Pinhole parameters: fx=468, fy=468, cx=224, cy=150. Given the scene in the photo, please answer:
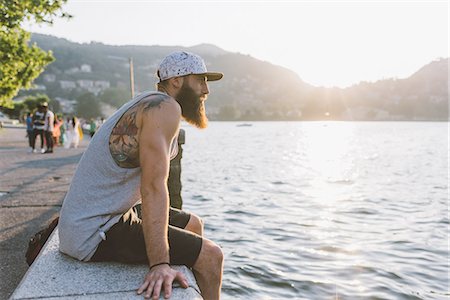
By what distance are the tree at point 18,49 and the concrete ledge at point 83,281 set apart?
405 inches

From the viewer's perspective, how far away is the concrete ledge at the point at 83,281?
8.28ft

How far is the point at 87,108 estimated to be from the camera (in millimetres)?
133500

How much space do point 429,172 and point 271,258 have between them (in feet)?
74.6

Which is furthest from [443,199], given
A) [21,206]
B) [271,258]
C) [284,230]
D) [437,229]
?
[21,206]

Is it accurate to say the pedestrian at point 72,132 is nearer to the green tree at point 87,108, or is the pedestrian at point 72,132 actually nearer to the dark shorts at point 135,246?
the dark shorts at point 135,246

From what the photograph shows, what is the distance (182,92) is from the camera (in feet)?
10.2

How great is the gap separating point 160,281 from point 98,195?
0.70 meters

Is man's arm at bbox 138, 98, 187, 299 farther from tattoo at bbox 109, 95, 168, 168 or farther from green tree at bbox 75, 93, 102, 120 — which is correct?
green tree at bbox 75, 93, 102, 120

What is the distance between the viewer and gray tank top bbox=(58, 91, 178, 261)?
113 inches

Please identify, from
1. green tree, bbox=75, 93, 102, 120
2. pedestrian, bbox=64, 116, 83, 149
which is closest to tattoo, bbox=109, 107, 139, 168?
pedestrian, bbox=64, 116, 83, 149

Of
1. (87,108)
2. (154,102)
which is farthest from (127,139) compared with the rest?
(87,108)

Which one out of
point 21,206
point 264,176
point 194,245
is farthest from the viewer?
point 264,176

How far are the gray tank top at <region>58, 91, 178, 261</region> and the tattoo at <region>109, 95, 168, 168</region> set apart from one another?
31 millimetres

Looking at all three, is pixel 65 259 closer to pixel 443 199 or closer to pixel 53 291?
pixel 53 291
